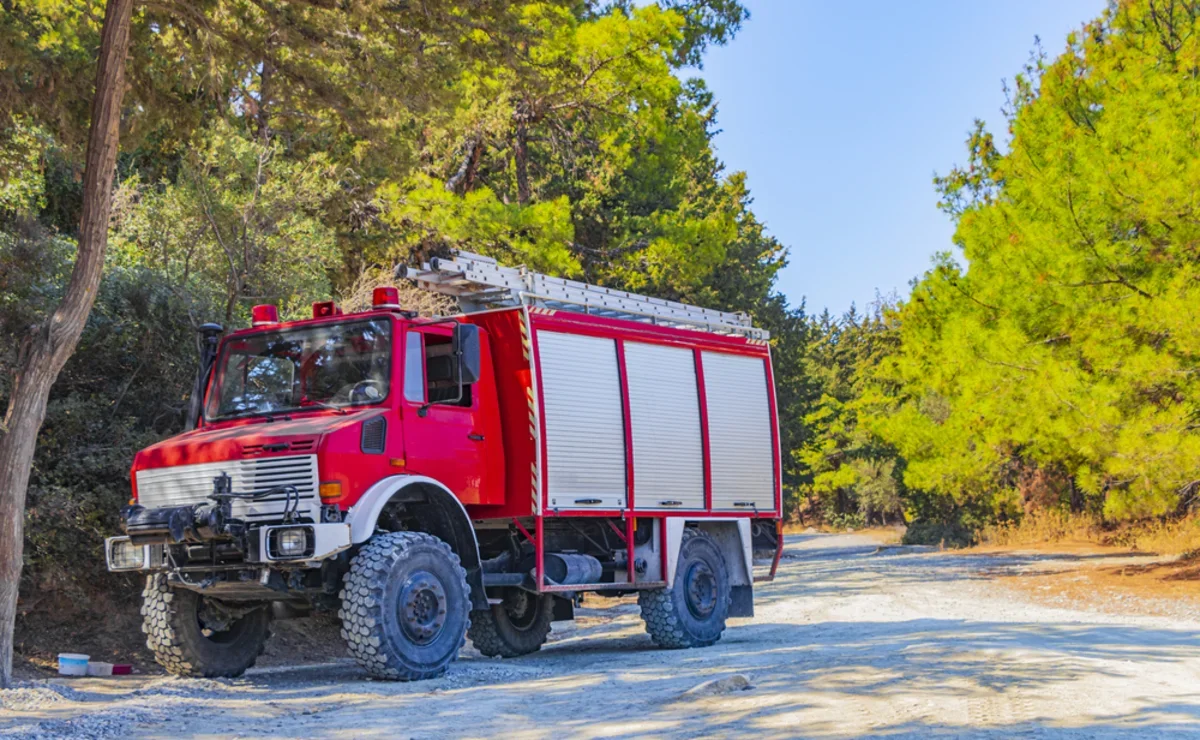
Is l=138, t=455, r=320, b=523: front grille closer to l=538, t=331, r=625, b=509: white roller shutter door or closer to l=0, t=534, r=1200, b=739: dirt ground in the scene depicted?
l=0, t=534, r=1200, b=739: dirt ground

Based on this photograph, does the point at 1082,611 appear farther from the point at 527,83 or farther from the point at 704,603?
the point at 527,83

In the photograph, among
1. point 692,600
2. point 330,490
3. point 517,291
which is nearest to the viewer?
point 330,490

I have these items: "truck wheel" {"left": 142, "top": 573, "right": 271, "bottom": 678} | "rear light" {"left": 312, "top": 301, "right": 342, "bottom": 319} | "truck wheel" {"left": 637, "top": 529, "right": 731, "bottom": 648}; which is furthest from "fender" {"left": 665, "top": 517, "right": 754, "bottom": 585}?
"truck wheel" {"left": 142, "top": 573, "right": 271, "bottom": 678}

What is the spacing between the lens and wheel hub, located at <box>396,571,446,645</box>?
31.3 ft

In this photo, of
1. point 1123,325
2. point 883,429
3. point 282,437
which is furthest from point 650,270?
point 282,437

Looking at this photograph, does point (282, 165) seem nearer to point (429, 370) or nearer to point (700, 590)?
point (429, 370)

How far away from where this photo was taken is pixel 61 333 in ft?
32.8

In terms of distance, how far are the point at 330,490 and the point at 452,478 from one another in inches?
58.6

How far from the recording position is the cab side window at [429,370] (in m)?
10.3

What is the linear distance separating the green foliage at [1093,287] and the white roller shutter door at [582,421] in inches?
359

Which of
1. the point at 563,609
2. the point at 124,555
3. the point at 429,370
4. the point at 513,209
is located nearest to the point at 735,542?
the point at 563,609

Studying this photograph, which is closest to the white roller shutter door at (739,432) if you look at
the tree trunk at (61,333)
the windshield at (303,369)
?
the windshield at (303,369)

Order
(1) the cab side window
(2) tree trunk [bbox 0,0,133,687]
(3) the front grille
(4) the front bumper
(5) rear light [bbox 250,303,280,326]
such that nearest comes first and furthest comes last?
(4) the front bumper
(3) the front grille
(2) tree trunk [bbox 0,0,133,687]
(1) the cab side window
(5) rear light [bbox 250,303,280,326]

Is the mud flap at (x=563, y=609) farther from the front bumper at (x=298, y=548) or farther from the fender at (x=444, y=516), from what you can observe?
the front bumper at (x=298, y=548)
